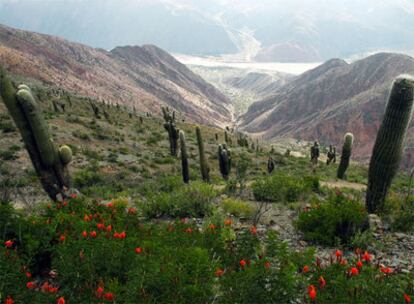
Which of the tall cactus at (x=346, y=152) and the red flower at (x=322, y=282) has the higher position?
the red flower at (x=322, y=282)

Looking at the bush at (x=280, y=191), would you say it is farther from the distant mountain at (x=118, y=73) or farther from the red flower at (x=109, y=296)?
the distant mountain at (x=118, y=73)

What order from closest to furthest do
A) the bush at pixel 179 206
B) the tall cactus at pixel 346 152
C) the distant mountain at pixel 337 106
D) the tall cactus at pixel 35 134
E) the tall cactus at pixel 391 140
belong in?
the bush at pixel 179 206 < the tall cactus at pixel 391 140 < the tall cactus at pixel 35 134 < the tall cactus at pixel 346 152 < the distant mountain at pixel 337 106

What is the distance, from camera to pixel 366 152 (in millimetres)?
67438

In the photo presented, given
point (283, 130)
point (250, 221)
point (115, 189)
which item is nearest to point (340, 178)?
point (115, 189)

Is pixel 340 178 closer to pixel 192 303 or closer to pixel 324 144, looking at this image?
pixel 192 303

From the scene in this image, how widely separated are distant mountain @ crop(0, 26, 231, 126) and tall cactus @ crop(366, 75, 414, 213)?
207 feet

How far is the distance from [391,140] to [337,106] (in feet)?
274

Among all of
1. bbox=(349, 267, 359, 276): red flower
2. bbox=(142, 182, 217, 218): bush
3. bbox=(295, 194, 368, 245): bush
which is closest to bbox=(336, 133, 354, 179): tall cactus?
bbox=(142, 182, 217, 218): bush

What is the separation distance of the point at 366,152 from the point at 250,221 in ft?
212

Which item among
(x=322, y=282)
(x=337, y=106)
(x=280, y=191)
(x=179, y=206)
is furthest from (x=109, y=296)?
(x=337, y=106)

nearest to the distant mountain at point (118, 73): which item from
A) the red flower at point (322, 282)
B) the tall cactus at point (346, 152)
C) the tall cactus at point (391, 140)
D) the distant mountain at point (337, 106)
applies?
the distant mountain at point (337, 106)

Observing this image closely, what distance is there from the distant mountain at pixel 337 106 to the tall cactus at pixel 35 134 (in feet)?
190

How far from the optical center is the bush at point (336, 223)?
22.9ft

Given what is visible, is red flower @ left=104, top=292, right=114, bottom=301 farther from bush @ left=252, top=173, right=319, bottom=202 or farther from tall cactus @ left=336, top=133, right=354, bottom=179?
tall cactus @ left=336, top=133, right=354, bottom=179
